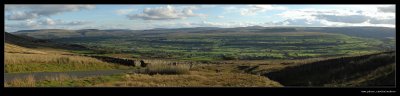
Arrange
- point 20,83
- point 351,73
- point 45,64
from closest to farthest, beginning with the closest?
point 20,83 → point 351,73 → point 45,64

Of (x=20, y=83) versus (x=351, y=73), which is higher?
(x=351, y=73)

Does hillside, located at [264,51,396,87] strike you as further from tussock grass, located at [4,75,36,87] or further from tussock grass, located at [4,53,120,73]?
tussock grass, located at [4,53,120,73]

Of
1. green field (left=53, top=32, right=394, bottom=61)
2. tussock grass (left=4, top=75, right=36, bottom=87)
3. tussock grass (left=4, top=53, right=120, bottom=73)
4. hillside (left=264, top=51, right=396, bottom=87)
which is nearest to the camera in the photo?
hillside (left=264, top=51, right=396, bottom=87)

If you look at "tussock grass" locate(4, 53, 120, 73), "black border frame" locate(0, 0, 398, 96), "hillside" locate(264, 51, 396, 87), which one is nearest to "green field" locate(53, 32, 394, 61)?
"tussock grass" locate(4, 53, 120, 73)

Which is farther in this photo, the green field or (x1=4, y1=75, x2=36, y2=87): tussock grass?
the green field

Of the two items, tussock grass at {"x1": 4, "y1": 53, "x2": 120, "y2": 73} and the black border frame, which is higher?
the black border frame

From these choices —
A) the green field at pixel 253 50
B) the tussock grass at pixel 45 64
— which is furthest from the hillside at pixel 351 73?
the green field at pixel 253 50

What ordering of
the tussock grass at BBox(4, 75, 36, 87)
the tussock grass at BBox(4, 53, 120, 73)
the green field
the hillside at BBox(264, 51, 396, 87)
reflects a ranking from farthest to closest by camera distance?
the green field
the tussock grass at BBox(4, 53, 120, 73)
the tussock grass at BBox(4, 75, 36, 87)
the hillside at BBox(264, 51, 396, 87)

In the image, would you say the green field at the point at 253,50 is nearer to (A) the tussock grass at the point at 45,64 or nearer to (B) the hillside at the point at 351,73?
(A) the tussock grass at the point at 45,64
